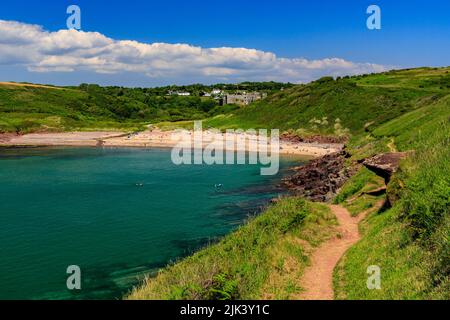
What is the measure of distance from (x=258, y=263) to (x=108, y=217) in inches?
1405

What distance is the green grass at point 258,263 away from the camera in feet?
55.9

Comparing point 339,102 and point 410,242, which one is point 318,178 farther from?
point 339,102

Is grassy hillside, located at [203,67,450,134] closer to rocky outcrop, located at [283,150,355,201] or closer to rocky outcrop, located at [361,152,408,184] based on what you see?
rocky outcrop, located at [283,150,355,201]

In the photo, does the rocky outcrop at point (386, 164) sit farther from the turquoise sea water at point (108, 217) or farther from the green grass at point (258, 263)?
the turquoise sea water at point (108, 217)

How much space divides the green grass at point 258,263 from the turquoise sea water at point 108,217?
10787 millimetres

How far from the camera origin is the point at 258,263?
21.0 meters

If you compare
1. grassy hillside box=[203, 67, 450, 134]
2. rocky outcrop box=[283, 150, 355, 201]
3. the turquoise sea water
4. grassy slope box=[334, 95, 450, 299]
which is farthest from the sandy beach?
grassy slope box=[334, 95, 450, 299]

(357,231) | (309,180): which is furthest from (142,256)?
(309,180)

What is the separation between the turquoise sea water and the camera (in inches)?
1355

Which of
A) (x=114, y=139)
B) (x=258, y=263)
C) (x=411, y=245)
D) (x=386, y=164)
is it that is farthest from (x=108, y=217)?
(x=114, y=139)

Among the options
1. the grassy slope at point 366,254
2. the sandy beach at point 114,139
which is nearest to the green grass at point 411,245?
the grassy slope at point 366,254

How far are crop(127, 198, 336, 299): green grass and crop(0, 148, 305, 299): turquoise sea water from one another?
35.4 feet
